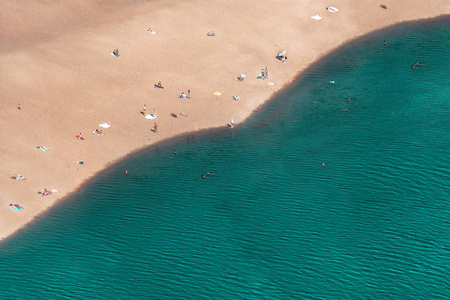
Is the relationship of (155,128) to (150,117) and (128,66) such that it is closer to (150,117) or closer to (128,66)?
(150,117)

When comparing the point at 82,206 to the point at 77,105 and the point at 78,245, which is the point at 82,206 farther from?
the point at 77,105

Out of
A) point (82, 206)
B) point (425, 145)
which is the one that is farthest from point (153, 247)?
point (425, 145)

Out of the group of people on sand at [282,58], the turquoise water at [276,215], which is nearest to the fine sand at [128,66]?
the group of people on sand at [282,58]

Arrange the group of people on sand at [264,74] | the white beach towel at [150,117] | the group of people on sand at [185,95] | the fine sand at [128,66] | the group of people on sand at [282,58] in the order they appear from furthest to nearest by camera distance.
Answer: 1. the group of people on sand at [282,58]
2. the group of people on sand at [264,74]
3. the group of people on sand at [185,95]
4. the white beach towel at [150,117]
5. the fine sand at [128,66]

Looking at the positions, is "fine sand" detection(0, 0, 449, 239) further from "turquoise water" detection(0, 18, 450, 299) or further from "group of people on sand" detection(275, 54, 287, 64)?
"turquoise water" detection(0, 18, 450, 299)

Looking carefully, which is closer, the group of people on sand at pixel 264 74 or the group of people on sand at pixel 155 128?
the group of people on sand at pixel 155 128

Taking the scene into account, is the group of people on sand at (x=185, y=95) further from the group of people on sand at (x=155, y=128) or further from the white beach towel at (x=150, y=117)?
the group of people on sand at (x=155, y=128)
